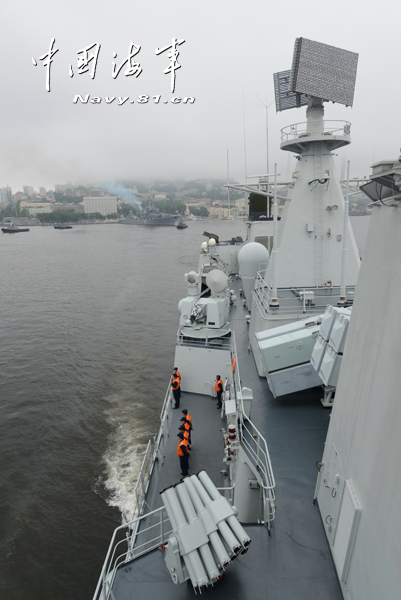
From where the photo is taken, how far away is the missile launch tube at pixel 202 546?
4160mm

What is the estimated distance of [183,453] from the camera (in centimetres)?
888

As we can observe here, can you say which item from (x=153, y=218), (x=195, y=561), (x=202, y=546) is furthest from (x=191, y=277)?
(x=153, y=218)

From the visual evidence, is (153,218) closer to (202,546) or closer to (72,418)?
(72,418)

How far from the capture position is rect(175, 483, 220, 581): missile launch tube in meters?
4.16

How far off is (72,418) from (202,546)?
42.0ft

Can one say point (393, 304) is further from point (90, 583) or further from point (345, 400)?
point (90, 583)

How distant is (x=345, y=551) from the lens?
4328 mm

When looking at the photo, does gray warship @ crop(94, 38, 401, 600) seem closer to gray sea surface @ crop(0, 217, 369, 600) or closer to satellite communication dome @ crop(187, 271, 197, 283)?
gray sea surface @ crop(0, 217, 369, 600)

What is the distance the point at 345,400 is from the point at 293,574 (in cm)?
235

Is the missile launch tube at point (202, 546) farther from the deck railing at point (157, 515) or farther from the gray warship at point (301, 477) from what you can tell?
the deck railing at point (157, 515)

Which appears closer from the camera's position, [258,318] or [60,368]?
[258,318]

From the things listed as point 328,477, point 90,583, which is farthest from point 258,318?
point 90,583

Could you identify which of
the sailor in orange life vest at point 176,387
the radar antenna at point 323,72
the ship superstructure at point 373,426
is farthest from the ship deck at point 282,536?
the radar antenna at point 323,72

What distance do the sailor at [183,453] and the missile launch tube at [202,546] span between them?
381 centimetres
